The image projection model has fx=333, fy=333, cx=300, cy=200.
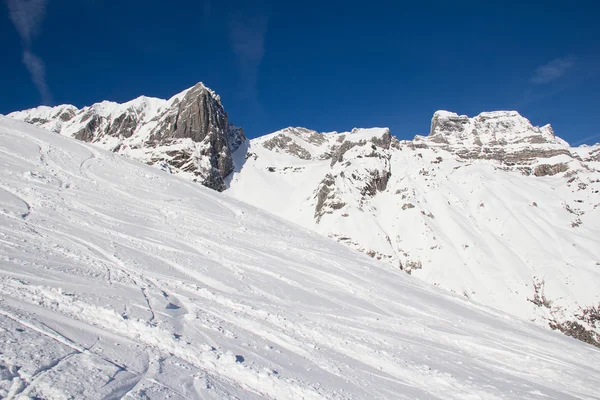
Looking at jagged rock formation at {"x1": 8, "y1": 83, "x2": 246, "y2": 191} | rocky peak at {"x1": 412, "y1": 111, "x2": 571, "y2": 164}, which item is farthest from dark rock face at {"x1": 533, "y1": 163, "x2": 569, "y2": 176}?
jagged rock formation at {"x1": 8, "y1": 83, "x2": 246, "y2": 191}

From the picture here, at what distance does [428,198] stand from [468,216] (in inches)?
388

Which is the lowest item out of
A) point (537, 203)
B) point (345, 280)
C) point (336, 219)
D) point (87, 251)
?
point (87, 251)

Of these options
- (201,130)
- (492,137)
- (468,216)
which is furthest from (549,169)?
(201,130)

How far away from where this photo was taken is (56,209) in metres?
14.4

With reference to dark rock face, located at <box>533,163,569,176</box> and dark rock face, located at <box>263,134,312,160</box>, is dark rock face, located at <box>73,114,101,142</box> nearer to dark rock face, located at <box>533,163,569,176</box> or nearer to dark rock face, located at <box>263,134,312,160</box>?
dark rock face, located at <box>263,134,312,160</box>

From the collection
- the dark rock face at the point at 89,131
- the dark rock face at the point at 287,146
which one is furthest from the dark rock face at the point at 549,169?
the dark rock face at the point at 89,131

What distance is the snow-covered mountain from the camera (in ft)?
204

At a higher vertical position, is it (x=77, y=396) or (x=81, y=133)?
(x=81, y=133)

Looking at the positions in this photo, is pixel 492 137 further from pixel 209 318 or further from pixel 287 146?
pixel 209 318

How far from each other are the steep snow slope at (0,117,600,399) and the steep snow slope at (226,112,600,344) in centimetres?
5047

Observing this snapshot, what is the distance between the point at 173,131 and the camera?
107312 mm

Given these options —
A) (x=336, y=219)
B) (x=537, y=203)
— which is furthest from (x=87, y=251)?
(x=537, y=203)

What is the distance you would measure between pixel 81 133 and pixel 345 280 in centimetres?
13457

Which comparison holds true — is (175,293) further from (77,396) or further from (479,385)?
(479,385)
